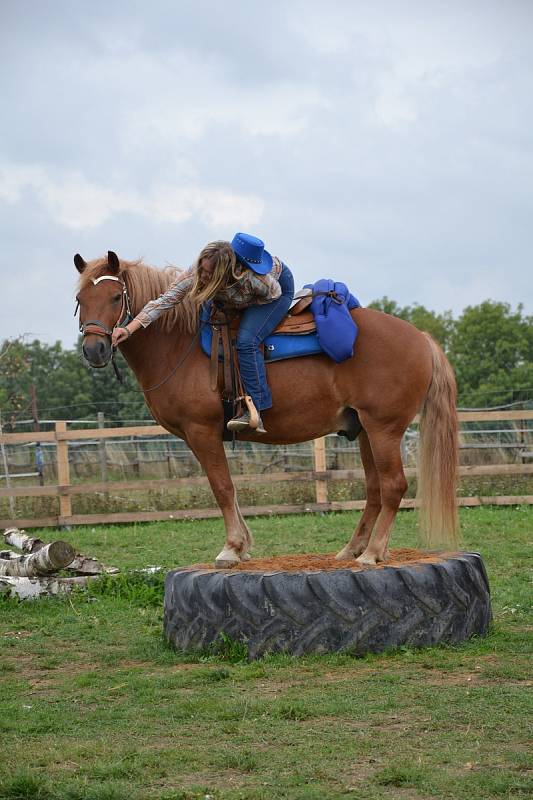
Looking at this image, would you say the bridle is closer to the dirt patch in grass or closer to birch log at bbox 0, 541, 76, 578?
the dirt patch in grass

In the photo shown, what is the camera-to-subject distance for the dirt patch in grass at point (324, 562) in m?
6.24

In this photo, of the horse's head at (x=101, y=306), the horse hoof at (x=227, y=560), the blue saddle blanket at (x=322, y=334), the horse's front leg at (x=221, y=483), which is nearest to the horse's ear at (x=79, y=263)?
the horse's head at (x=101, y=306)

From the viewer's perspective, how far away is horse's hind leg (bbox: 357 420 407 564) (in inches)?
255

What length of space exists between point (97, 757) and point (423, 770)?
1.51m

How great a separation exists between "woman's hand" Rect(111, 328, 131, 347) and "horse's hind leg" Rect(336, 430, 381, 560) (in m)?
1.98

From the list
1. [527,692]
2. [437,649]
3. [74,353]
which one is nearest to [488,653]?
[437,649]

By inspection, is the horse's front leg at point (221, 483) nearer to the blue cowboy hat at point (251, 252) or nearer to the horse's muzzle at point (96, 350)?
the horse's muzzle at point (96, 350)

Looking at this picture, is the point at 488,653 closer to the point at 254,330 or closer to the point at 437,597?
the point at 437,597

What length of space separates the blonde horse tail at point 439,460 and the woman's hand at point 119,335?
90.2 inches

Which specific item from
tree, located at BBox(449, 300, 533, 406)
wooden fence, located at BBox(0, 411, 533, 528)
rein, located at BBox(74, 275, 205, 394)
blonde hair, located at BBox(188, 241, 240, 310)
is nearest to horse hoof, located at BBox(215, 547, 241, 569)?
rein, located at BBox(74, 275, 205, 394)

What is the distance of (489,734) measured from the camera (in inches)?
165

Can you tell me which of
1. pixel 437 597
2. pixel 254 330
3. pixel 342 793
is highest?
pixel 254 330

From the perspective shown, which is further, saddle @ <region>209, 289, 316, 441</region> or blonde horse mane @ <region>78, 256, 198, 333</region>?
blonde horse mane @ <region>78, 256, 198, 333</region>

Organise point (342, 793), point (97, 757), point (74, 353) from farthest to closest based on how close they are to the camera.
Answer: point (74, 353) → point (97, 757) → point (342, 793)
